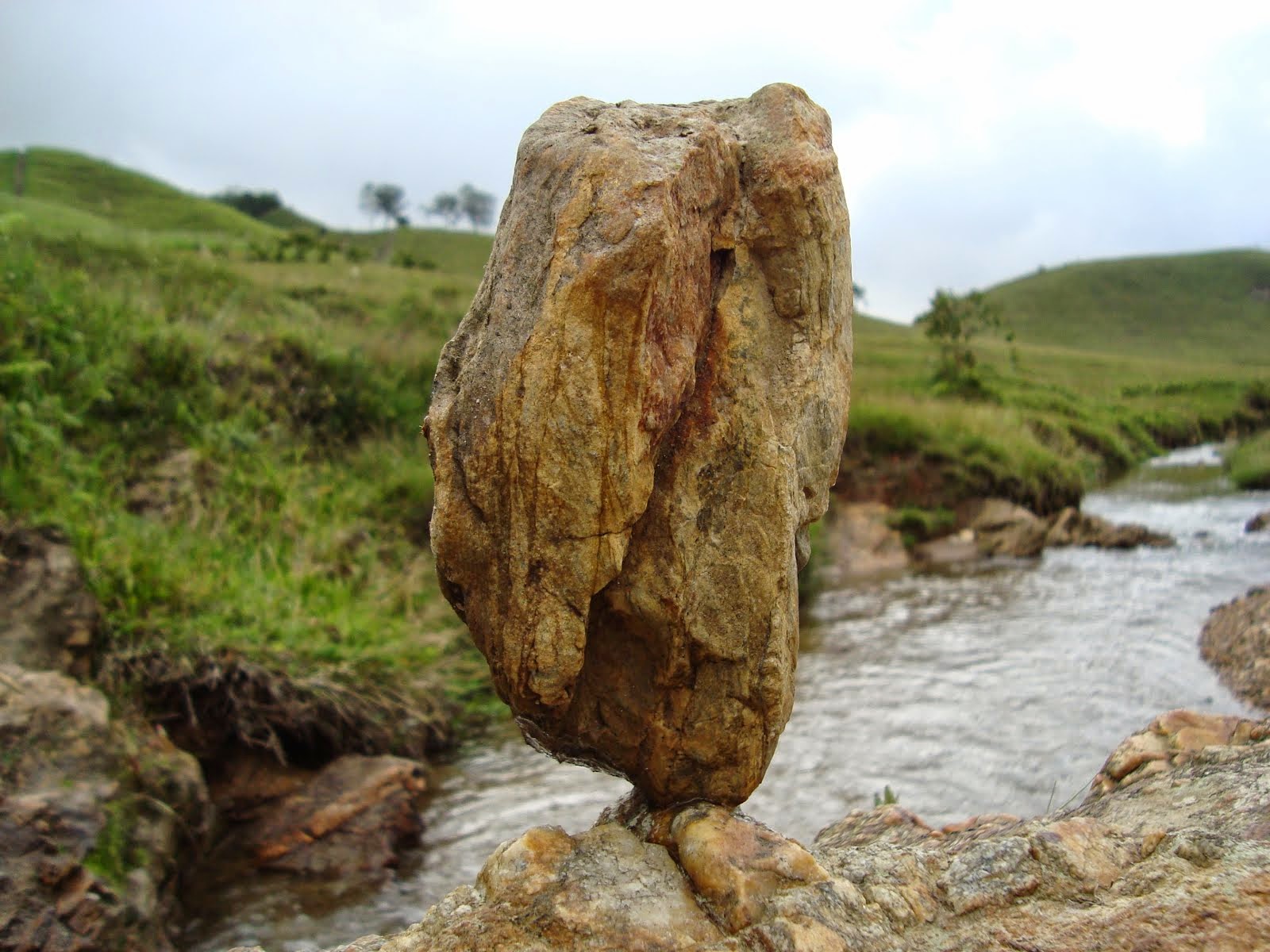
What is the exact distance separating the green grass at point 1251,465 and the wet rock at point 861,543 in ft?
22.2

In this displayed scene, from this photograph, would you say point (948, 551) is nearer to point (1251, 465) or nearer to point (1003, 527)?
point (1003, 527)

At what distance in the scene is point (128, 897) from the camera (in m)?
5.25

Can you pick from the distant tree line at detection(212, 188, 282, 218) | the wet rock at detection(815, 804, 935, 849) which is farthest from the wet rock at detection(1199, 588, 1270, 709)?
the distant tree line at detection(212, 188, 282, 218)

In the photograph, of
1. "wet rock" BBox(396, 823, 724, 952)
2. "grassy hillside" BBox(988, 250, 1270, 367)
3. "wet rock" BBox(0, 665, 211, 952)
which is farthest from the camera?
"grassy hillside" BBox(988, 250, 1270, 367)

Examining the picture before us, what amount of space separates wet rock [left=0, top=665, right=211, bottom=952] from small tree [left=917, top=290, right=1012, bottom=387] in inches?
835

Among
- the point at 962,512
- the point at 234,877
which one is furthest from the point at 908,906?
the point at 962,512

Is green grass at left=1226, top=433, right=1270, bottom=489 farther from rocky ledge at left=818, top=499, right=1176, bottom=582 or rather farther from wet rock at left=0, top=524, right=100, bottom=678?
wet rock at left=0, top=524, right=100, bottom=678

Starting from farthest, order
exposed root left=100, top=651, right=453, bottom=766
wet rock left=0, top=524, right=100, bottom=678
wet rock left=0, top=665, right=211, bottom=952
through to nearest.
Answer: exposed root left=100, top=651, right=453, bottom=766
wet rock left=0, top=524, right=100, bottom=678
wet rock left=0, top=665, right=211, bottom=952

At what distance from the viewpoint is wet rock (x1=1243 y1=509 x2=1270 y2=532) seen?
14.0 meters

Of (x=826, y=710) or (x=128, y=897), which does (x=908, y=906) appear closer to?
(x=128, y=897)

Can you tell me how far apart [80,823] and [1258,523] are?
45.6 ft

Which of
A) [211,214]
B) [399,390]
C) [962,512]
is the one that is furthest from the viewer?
[211,214]

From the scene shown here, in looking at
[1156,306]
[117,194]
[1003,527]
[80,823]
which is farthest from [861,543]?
[1156,306]

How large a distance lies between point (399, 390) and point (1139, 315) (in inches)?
1642
